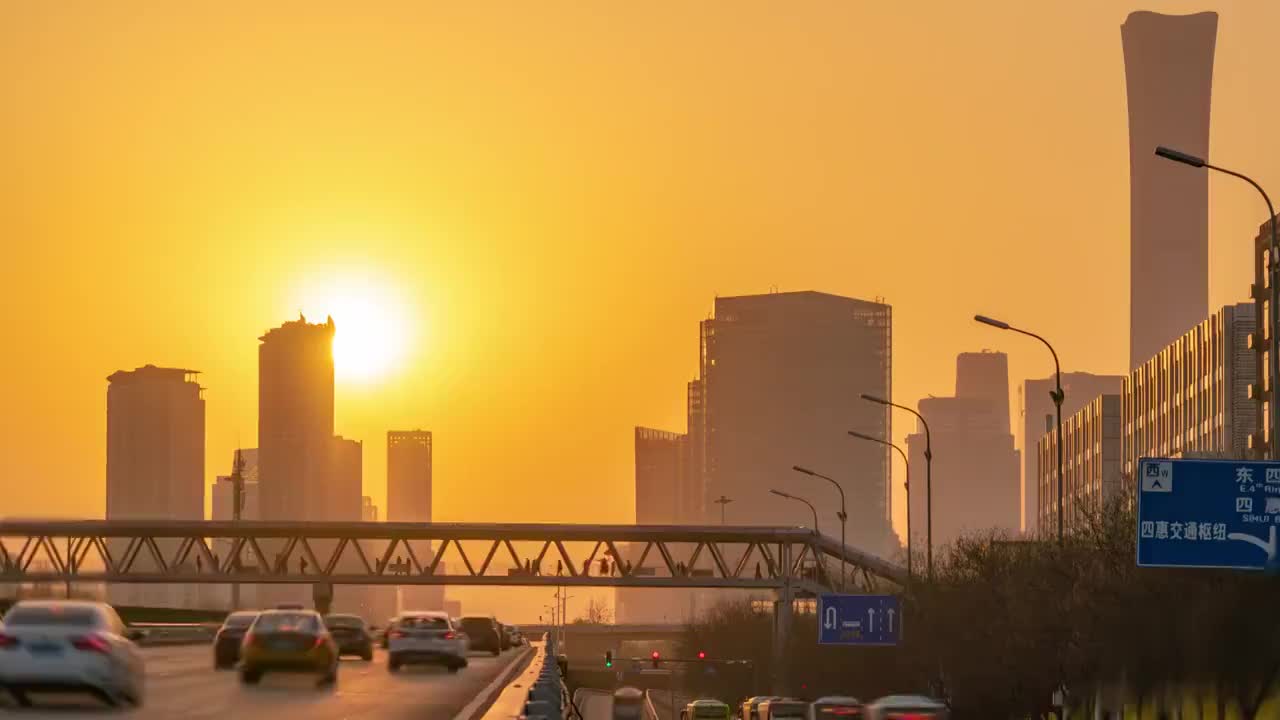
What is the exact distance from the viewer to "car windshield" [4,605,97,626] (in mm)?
35688

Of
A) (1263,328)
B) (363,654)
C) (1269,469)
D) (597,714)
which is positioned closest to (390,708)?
(1269,469)

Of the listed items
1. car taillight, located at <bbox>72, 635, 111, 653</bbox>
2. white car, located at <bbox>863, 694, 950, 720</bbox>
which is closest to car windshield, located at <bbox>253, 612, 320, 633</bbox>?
car taillight, located at <bbox>72, 635, 111, 653</bbox>

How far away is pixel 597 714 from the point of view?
178 m

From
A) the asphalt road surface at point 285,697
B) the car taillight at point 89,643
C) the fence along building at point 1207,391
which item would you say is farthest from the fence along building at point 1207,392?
the car taillight at point 89,643

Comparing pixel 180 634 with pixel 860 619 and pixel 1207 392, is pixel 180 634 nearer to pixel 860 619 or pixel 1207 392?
pixel 860 619

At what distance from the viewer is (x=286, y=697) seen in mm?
43938

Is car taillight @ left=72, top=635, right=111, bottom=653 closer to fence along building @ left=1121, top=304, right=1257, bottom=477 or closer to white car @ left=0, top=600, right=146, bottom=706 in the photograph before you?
white car @ left=0, top=600, right=146, bottom=706

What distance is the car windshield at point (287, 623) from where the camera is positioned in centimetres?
4819

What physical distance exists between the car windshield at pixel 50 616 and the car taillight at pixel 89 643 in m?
0.26

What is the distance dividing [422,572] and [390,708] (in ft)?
378

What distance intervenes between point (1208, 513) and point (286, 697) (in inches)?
774

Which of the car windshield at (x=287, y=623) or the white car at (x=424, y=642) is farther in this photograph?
the white car at (x=424, y=642)

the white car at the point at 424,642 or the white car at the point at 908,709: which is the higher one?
the white car at the point at 424,642

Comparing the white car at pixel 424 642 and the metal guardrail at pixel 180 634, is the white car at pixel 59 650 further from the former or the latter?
the metal guardrail at pixel 180 634
